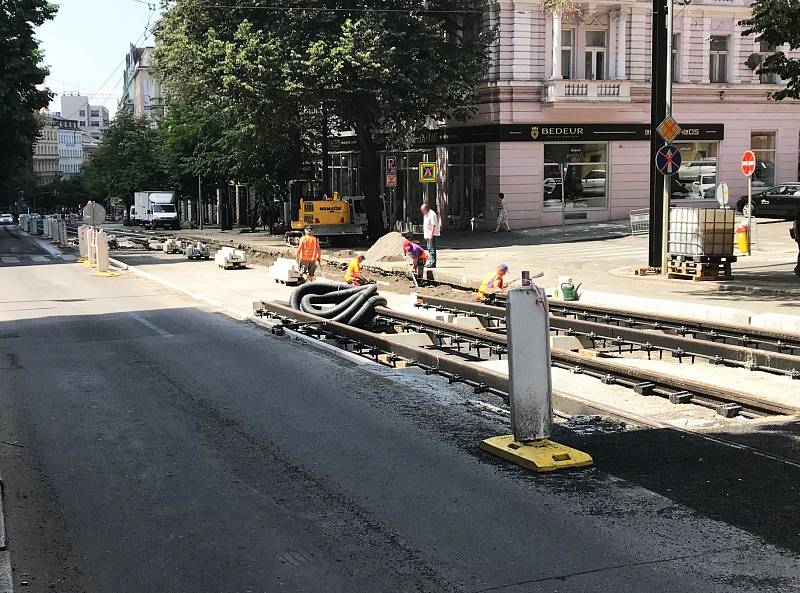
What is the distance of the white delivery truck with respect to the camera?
70.4 meters

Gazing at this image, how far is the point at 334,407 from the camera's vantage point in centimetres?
939

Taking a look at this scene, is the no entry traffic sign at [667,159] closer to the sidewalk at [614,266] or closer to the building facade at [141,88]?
the sidewalk at [614,266]

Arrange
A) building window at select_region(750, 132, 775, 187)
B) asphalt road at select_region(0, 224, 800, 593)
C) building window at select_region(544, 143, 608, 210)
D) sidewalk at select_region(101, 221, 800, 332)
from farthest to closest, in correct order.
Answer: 1. building window at select_region(750, 132, 775, 187)
2. building window at select_region(544, 143, 608, 210)
3. sidewalk at select_region(101, 221, 800, 332)
4. asphalt road at select_region(0, 224, 800, 593)

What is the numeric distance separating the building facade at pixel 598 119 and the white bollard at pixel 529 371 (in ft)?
105

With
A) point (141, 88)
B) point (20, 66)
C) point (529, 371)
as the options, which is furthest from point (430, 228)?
point (141, 88)

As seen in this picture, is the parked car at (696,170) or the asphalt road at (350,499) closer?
the asphalt road at (350,499)

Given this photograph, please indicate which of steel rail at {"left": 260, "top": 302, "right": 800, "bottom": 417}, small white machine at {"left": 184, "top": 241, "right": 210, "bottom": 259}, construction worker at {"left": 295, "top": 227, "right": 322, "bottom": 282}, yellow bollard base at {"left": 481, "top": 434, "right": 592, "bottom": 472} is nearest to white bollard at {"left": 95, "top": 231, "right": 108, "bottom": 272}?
small white machine at {"left": 184, "top": 241, "right": 210, "bottom": 259}

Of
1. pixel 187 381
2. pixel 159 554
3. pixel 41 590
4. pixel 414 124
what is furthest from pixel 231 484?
pixel 414 124

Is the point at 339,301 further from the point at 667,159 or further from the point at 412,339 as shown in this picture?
the point at 667,159

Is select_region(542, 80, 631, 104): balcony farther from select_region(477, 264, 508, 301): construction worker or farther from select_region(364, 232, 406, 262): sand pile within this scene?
select_region(477, 264, 508, 301): construction worker

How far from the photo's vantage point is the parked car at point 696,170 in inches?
1693

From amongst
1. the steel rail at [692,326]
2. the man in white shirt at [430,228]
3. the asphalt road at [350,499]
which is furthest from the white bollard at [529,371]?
the man in white shirt at [430,228]

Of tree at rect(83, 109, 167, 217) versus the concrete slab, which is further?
tree at rect(83, 109, 167, 217)

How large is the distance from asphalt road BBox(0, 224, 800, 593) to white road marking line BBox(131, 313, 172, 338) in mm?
4277
